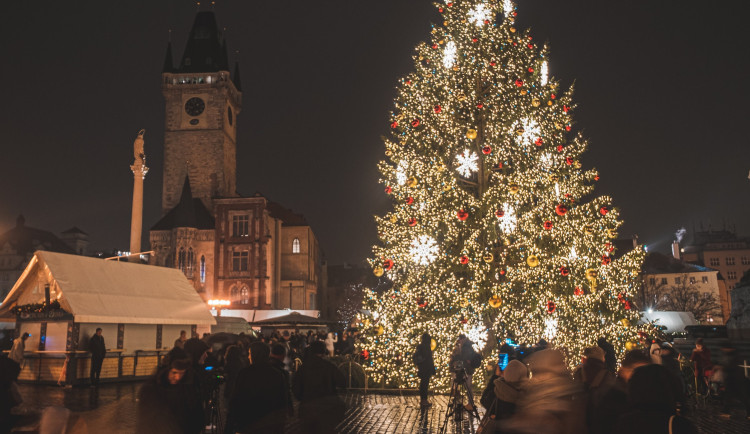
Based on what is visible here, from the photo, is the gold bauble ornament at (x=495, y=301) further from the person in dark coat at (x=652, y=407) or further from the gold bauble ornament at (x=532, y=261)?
the person in dark coat at (x=652, y=407)

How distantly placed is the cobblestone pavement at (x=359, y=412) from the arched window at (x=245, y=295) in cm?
3575

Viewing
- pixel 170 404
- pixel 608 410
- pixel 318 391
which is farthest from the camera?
pixel 318 391

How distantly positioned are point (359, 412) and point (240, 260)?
43687 millimetres

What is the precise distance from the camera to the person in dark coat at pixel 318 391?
651 cm

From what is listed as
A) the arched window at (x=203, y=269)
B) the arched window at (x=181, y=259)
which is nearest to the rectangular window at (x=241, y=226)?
the arched window at (x=203, y=269)

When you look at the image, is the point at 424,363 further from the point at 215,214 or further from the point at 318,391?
the point at 215,214

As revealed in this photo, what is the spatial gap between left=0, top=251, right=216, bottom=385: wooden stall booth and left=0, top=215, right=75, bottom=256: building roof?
7147 centimetres

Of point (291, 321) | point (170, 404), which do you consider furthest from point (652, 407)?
point (291, 321)

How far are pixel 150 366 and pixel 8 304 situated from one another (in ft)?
16.9

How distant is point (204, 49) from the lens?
219 ft

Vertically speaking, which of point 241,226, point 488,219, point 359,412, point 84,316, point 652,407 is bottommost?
point 359,412

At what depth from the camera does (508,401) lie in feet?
18.5

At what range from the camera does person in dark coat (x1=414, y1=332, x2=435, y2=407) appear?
47.0 feet

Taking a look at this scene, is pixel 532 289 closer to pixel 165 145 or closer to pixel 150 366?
pixel 150 366
